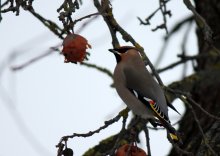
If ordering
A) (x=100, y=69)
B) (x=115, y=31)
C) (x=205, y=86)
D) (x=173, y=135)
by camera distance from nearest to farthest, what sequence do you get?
(x=173, y=135) → (x=115, y=31) → (x=100, y=69) → (x=205, y=86)

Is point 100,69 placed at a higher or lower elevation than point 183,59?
higher

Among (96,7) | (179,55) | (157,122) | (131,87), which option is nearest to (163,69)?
(179,55)

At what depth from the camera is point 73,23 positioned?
275 centimetres

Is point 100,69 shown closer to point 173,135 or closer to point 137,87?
point 137,87

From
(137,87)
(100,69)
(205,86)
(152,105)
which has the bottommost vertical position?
(205,86)

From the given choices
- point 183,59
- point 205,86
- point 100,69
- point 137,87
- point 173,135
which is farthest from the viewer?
point 205,86

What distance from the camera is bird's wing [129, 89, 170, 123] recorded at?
3633 millimetres

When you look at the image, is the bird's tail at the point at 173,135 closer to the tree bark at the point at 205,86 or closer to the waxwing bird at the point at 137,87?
Result: the waxwing bird at the point at 137,87

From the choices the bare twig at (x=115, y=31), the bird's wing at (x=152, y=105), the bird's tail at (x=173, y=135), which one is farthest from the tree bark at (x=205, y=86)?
the bare twig at (x=115, y=31)

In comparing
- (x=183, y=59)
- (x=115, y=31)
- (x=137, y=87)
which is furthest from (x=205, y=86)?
(x=115, y=31)

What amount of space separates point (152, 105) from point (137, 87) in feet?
1.13

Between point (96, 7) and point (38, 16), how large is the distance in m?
0.30

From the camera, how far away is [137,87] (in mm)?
4223

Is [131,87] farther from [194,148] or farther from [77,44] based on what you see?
[77,44]
